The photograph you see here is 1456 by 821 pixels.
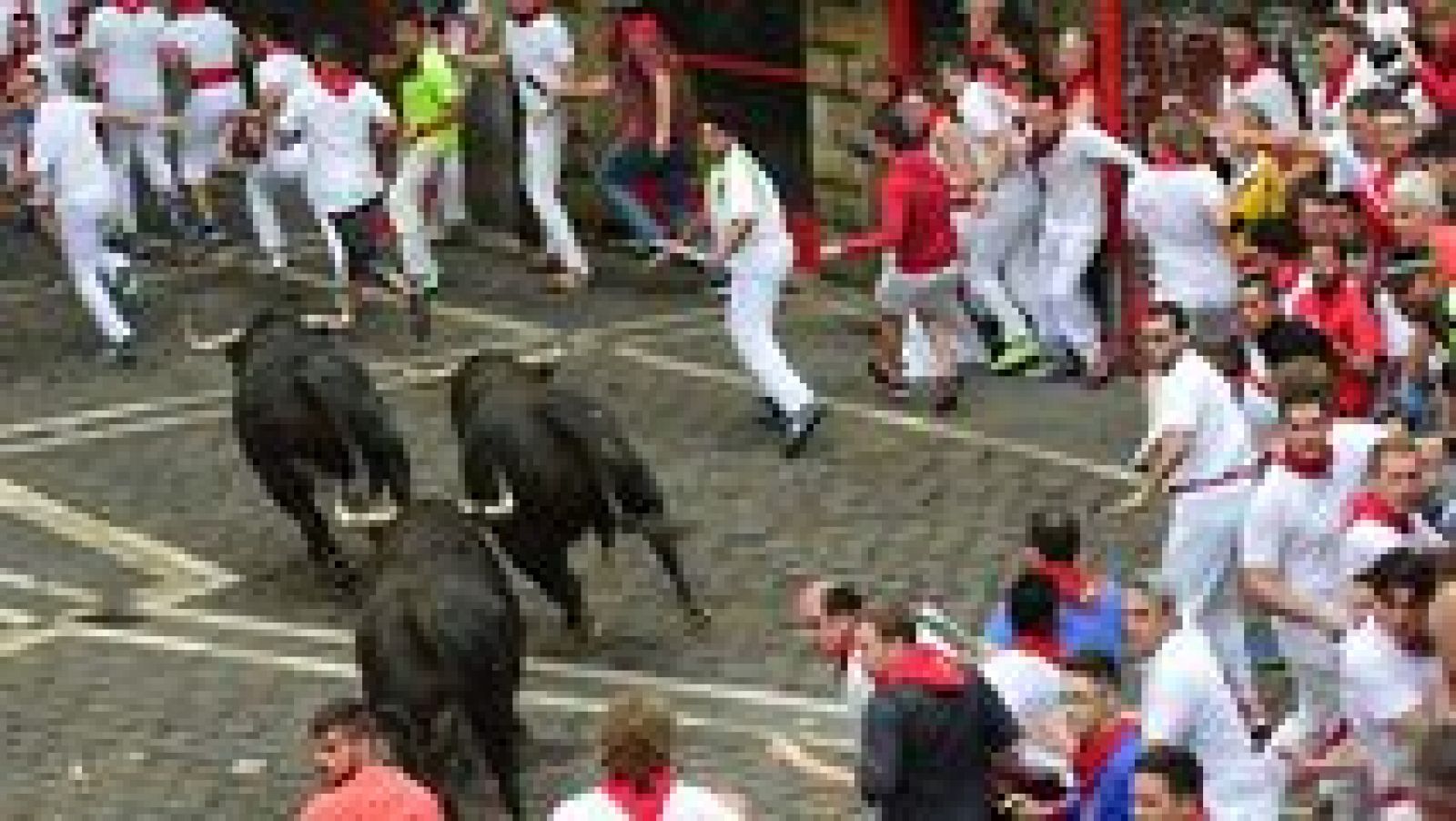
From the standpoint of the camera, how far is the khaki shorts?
1647cm

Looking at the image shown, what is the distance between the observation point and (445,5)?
22.7 meters

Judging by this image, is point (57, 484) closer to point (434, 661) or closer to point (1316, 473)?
point (434, 661)

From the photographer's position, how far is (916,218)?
53.3 feet

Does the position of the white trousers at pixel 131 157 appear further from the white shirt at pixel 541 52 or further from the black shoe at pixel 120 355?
the white shirt at pixel 541 52

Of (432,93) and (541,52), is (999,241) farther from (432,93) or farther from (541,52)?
(432,93)

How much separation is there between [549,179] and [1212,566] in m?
8.87

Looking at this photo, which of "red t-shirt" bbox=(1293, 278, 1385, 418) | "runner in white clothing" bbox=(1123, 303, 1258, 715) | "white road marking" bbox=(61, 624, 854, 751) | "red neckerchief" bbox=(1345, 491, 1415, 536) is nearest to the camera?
"red neckerchief" bbox=(1345, 491, 1415, 536)

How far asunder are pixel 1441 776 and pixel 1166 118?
29.7 ft

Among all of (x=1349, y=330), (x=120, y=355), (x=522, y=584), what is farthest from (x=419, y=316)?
(x=1349, y=330)

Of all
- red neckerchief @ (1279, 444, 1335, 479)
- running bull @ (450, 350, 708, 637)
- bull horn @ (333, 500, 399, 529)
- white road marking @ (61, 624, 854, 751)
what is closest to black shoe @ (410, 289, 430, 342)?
bull horn @ (333, 500, 399, 529)

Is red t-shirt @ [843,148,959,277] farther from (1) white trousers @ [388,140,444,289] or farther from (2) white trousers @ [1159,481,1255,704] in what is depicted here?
(2) white trousers @ [1159,481,1255,704]

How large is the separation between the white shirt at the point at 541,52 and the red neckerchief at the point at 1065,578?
10055mm

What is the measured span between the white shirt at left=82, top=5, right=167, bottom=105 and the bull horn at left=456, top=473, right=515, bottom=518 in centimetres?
822

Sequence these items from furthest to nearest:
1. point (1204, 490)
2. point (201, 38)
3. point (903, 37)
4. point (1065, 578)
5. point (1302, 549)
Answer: point (201, 38) → point (903, 37) → point (1204, 490) → point (1302, 549) → point (1065, 578)
